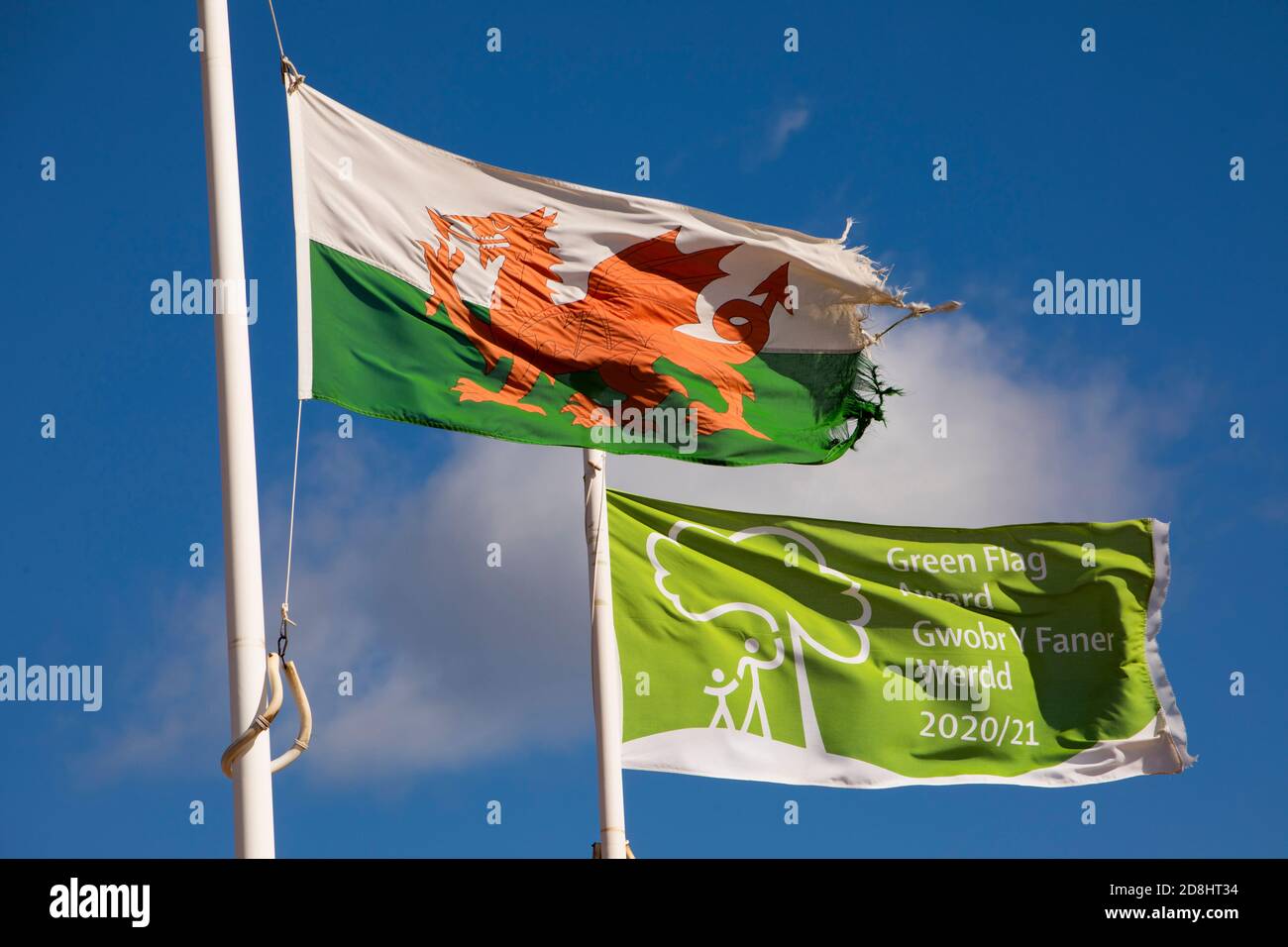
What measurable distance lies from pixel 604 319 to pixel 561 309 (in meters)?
0.43

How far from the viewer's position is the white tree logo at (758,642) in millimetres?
16078

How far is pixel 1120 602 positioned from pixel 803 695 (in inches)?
154

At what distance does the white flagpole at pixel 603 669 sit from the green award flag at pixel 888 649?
0.71m

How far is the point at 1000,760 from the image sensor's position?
57.6 ft

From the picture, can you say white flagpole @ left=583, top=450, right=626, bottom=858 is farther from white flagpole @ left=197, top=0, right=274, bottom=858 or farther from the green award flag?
white flagpole @ left=197, top=0, right=274, bottom=858

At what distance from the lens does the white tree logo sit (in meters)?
16.1

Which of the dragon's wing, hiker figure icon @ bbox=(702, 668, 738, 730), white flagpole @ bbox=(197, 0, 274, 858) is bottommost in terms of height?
hiker figure icon @ bbox=(702, 668, 738, 730)

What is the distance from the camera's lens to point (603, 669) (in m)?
14.5

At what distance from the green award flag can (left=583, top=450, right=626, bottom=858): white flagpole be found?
2.33ft

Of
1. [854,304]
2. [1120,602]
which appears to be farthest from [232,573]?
[1120,602]

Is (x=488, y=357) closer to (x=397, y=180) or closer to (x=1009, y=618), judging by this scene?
(x=397, y=180)
